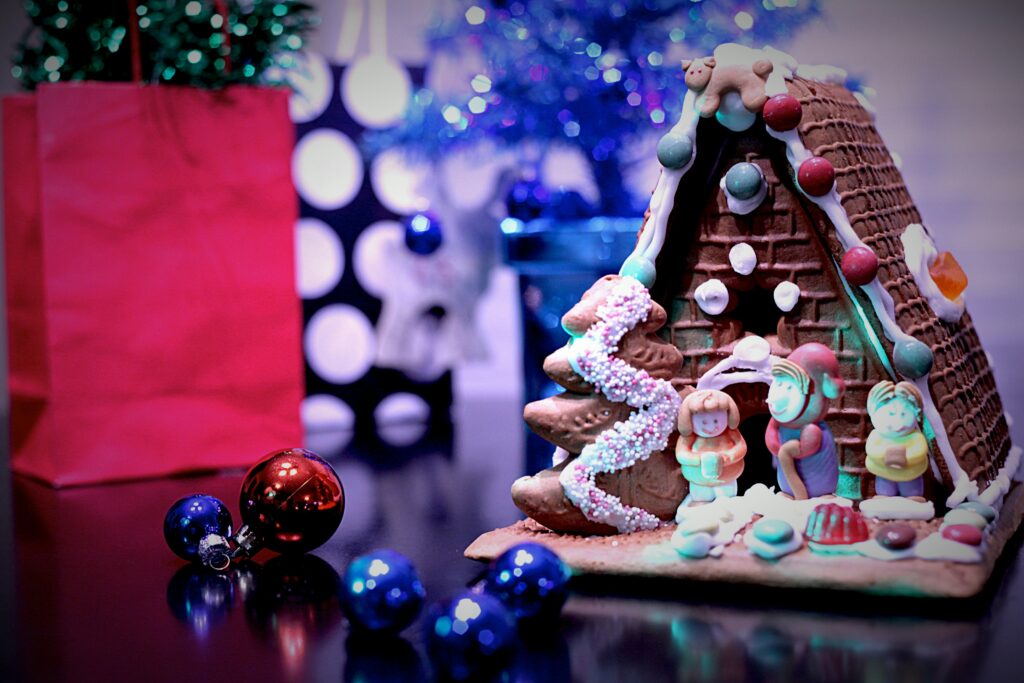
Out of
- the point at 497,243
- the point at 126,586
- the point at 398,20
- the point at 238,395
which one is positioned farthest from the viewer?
the point at 398,20

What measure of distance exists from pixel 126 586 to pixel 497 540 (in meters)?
0.57

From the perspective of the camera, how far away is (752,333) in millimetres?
1971

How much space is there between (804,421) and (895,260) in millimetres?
297

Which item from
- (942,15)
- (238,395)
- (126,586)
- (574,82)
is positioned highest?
(942,15)

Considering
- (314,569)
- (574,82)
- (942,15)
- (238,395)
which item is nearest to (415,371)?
(238,395)

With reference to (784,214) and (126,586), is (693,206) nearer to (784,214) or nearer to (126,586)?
(784,214)

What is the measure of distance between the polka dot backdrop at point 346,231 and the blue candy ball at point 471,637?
1685 millimetres

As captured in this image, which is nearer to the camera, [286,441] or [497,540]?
[497,540]

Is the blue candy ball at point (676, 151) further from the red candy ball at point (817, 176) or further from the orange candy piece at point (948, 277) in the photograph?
the orange candy piece at point (948, 277)

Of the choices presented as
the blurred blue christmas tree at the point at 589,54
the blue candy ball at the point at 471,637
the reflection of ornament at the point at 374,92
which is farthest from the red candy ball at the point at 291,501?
the reflection of ornament at the point at 374,92

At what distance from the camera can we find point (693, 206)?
76.5 inches

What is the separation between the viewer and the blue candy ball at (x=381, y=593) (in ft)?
4.98

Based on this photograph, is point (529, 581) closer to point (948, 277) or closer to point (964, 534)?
point (964, 534)

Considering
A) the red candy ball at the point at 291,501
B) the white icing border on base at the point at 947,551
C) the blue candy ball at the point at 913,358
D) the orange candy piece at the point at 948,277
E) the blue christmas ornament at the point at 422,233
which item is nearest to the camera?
the white icing border on base at the point at 947,551
